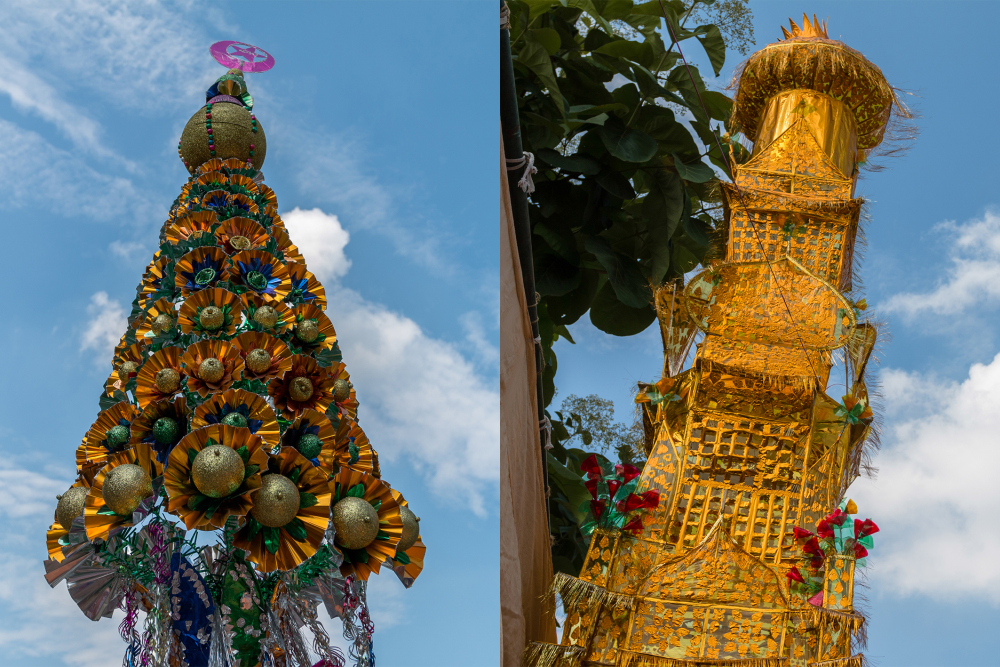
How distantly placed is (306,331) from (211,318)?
0.89 feet

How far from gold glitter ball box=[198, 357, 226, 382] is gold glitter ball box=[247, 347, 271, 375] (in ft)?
0.28

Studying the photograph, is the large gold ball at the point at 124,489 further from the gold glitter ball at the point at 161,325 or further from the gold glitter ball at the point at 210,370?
the gold glitter ball at the point at 161,325

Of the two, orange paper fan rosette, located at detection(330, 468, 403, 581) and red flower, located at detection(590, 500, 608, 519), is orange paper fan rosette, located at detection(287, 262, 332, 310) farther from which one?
red flower, located at detection(590, 500, 608, 519)

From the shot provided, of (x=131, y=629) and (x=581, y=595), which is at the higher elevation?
(x=581, y=595)

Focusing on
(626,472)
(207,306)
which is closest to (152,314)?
(207,306)

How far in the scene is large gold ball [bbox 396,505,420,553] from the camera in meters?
2.19

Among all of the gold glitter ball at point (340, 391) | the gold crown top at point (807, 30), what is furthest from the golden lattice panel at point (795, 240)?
the gold glitter ball at point (340, 391)

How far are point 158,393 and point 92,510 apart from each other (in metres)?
0.33

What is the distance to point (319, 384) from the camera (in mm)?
2270

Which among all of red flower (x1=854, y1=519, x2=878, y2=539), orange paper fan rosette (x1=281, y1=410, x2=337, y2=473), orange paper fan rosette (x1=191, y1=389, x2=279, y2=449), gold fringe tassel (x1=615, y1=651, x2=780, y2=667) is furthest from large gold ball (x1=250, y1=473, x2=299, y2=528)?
red flower (x1=854, y1=519, x2=878, y2=539)

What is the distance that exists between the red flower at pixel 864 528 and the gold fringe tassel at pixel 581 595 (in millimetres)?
742

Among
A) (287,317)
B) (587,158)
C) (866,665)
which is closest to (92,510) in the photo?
(287,317)

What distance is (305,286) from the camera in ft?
8.36

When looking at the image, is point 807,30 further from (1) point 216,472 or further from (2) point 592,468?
(1) point 216,472
